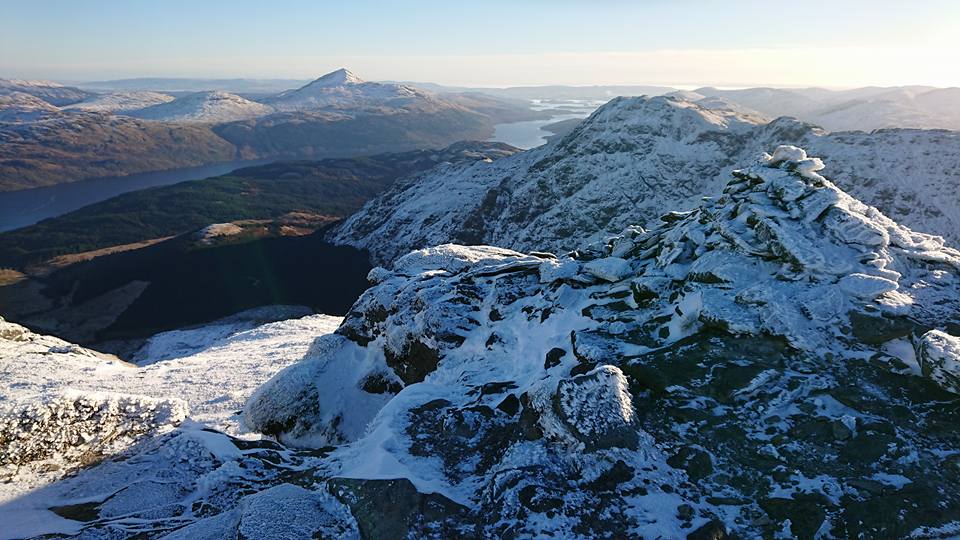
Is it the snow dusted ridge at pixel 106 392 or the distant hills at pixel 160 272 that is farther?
the distant hills at pixel 160 272

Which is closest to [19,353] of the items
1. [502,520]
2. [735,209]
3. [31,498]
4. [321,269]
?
[31,498]

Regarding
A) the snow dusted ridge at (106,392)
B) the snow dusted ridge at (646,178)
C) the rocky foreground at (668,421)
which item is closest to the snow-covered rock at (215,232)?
the snow dusted ridge at (646,178)

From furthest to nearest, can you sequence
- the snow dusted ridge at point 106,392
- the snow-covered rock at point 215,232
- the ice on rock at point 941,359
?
the snow-covered rock at point 215,232, the snow dusted ridge at point 106,392, the ice on rock at point 941,359

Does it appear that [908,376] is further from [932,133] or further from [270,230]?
[270,230]

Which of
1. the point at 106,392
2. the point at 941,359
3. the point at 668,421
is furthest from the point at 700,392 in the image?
the point at 106,392

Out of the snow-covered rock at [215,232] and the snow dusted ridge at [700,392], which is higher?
the snow dusted ridge at [700,392]

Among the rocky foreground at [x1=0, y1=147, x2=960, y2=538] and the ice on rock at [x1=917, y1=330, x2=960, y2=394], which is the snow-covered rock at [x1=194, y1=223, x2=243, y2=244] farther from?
the ice on rock at [x1=917, y1=330, x2=960, y2=394]

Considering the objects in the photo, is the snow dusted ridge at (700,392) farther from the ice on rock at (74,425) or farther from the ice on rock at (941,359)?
the ice on rock at (74,425)
